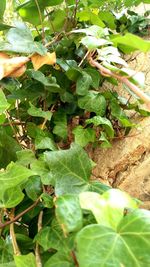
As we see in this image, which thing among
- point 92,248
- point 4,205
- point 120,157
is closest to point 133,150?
point 120,157

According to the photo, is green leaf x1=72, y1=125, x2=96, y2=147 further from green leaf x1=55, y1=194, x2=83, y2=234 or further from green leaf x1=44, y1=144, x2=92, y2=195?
green leaf x1=55, y1=194, x2=83, y2=234

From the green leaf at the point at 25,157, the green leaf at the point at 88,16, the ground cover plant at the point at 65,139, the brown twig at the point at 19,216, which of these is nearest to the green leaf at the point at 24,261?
the ground cover plant at the point at 65,139

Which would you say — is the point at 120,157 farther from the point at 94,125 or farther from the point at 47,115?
the point at 47,115

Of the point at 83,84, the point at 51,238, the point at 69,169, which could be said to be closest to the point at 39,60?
the point at 83,84

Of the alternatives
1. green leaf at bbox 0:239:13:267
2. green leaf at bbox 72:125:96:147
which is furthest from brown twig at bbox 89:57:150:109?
green leaf at bbox 0:239:13:267

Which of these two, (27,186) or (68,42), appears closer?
(27,186)

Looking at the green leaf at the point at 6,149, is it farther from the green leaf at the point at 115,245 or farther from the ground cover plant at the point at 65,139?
the green leaf at the point at 115,245

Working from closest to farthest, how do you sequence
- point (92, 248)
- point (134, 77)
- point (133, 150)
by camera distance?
1. point (92, 248)
2. point (134, 77)
3. point (133, 150)
